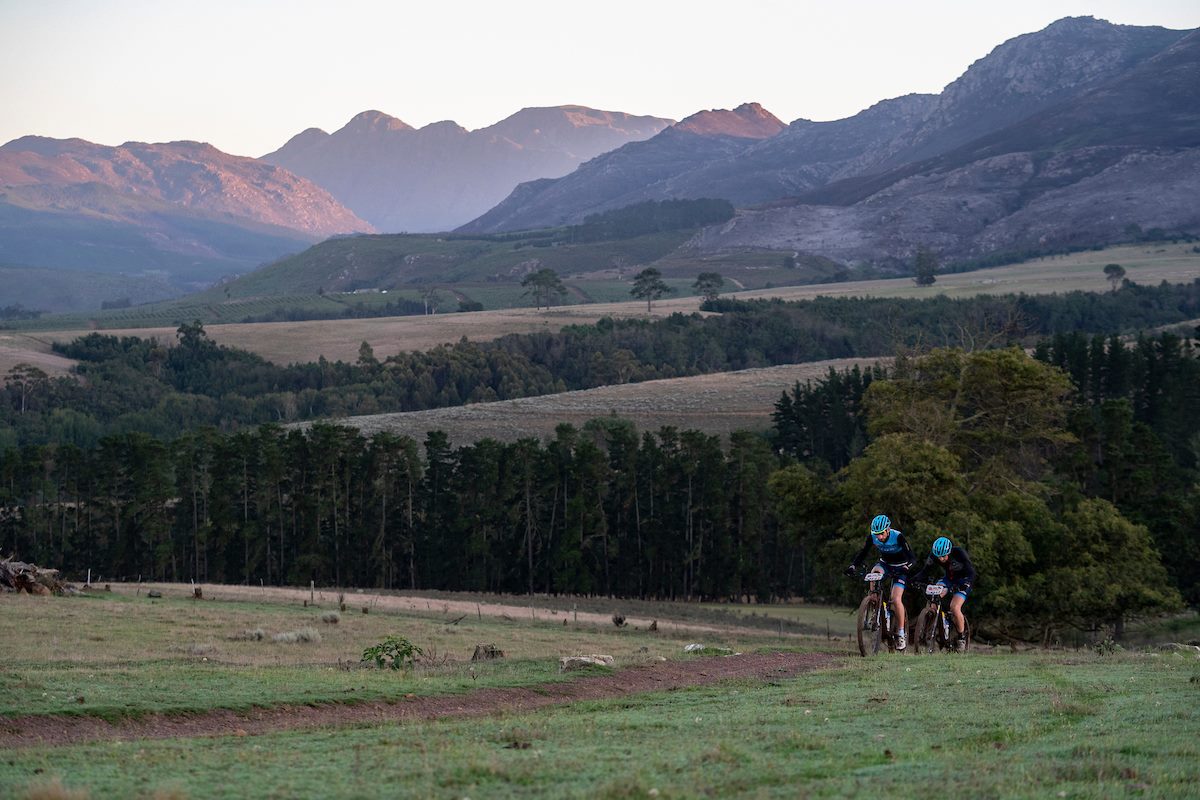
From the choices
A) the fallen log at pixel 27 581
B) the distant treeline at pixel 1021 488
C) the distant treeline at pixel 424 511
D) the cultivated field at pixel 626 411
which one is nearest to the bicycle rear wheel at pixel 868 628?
the distant treeline at pixel 1021 488

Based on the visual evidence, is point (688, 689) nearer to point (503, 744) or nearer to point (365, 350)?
point (503, 744)

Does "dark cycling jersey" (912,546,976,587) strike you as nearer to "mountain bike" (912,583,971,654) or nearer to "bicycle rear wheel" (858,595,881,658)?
"mountain bike" (912,583,971,654)

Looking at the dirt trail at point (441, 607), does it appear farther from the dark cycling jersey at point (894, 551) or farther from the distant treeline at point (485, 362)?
the distant treeline at point (485, 362)

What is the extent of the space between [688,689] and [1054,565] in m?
24.6

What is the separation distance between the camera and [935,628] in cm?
2159

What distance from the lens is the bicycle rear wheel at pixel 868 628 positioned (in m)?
20.8

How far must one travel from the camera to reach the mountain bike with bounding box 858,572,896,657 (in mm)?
20609

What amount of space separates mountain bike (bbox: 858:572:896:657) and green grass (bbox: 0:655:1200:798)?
151 inches

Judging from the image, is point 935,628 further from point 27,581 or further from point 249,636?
point 27,581

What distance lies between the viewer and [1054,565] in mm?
39125

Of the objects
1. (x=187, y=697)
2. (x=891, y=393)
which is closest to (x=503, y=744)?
(x=187, y=697)

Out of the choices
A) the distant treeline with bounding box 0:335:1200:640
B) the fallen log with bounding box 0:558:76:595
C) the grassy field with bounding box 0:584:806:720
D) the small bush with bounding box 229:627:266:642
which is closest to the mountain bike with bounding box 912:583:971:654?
the grassy field with bounding box 0:584:806:720

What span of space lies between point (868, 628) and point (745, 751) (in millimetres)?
10211

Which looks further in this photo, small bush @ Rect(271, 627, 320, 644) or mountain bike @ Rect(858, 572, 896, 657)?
small bush @ Rect(271, 627, 320, 644)
